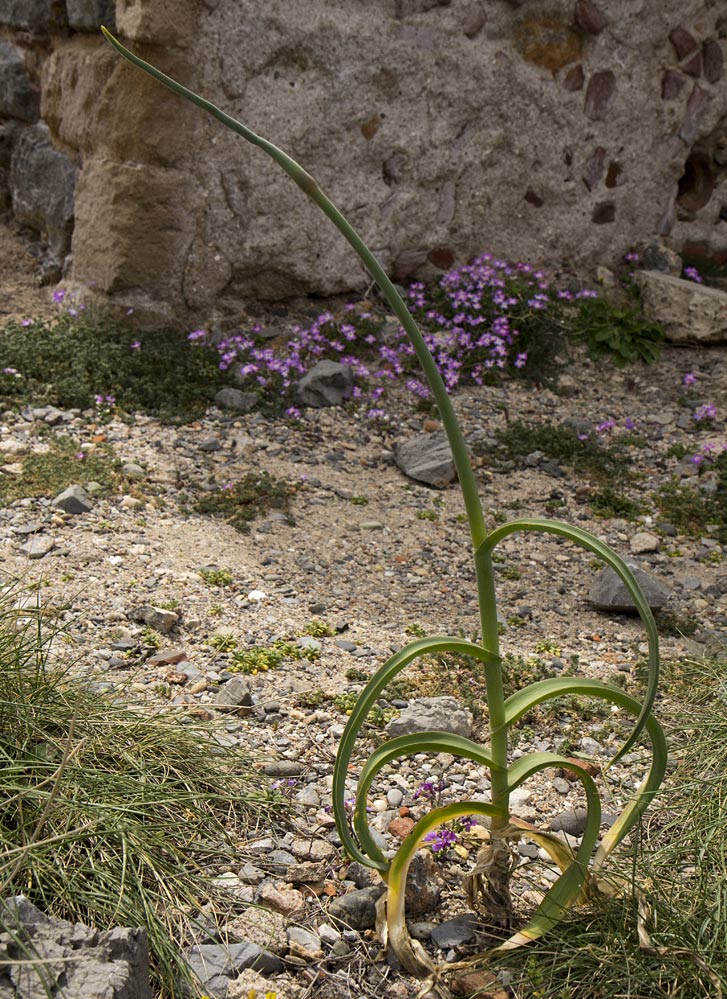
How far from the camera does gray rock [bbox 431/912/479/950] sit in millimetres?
1842

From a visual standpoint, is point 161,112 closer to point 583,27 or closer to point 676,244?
point 583,27

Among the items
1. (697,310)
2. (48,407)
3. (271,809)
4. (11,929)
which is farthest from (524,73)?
(11,929)

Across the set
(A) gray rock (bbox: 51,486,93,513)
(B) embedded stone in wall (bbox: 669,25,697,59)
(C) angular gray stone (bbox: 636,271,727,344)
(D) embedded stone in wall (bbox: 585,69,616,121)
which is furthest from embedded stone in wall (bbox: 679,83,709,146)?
(A) gray rock (bbox: 51,486,93,513)

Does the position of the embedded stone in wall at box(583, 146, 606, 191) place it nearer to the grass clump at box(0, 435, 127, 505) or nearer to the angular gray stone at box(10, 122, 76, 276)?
the angular gray stone at box(10, 122, 76, 276)

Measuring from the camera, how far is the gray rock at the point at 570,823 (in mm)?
2186

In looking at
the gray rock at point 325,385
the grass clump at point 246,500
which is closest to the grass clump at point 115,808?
the grass clump at point 246,500

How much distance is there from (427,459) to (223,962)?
2557 mm

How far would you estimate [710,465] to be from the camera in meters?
4.19

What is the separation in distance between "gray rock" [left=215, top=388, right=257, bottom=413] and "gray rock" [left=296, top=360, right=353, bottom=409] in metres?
0.22

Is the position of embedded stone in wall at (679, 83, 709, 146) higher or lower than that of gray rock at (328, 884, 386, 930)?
higher

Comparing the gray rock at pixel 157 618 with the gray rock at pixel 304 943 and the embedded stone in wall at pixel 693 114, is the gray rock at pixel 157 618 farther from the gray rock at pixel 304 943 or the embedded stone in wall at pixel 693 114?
the embedded stone in wall at pixel 693 114

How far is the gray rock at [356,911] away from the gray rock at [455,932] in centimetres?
12

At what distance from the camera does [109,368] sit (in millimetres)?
4344

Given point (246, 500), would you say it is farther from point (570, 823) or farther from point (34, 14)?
point (34, 14)
